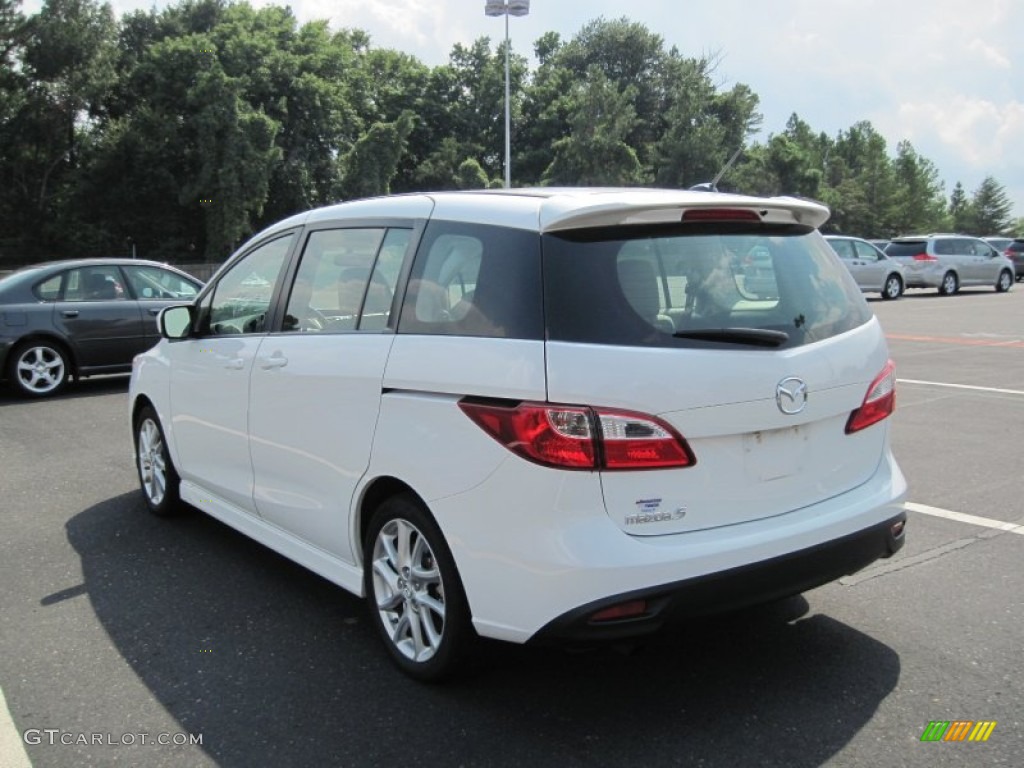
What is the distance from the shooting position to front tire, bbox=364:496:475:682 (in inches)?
123

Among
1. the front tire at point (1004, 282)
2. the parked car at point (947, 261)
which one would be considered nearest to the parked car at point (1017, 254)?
the front tire at point (1004, 282)

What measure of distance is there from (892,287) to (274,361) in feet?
81.3

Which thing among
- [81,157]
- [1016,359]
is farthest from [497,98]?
[1016,359]

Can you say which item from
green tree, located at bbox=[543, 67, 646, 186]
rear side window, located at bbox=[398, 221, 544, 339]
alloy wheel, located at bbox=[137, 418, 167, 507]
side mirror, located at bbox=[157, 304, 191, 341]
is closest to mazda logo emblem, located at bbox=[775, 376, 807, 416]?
rear side window, located at bbox=[398, 221, 544, 339]

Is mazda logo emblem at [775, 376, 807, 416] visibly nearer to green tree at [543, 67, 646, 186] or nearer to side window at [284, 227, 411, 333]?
side window at [284, 227, 411, 333]

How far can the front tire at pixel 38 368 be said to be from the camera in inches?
408

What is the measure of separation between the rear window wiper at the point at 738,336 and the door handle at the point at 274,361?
6.20 feet

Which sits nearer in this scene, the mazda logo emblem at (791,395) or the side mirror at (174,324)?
the mazda logo emblem at (791,395)

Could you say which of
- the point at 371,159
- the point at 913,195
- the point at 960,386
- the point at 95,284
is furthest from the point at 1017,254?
the point at 913,195

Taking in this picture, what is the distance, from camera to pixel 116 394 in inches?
420

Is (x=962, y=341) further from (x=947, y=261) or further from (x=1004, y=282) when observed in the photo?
(x=1004, y=282)

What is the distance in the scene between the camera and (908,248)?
2728cm

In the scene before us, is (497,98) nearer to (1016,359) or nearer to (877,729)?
(1016,359)

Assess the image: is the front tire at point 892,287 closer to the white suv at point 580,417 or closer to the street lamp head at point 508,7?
the street lamp head at point 508,7
